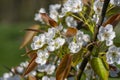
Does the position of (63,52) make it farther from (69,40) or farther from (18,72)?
(18,72)

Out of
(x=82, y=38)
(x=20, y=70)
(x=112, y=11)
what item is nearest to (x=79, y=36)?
(x=82, y=38)

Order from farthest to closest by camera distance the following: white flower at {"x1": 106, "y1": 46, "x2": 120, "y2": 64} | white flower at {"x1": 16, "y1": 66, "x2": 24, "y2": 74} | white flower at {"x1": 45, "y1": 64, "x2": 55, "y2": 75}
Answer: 1. white flower at {"x1": 16, "y1": 66, "x2": 24, "y2": 74}
2. white flower at {"x1": 45, "y1": 64, "x2": 55, "y2": 75}
3. white flower at {"x1": 106, "y1": 46, "x2": 120, "y2": 64}

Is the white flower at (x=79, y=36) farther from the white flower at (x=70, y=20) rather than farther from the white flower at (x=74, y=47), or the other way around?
the white flower at (x=70, y=20)

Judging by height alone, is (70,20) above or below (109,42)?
above

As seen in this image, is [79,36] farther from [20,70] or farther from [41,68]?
[20,70]

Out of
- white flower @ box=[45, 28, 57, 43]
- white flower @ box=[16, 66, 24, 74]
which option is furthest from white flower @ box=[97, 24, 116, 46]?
white flower @ box=[16, 66, 24, 74]

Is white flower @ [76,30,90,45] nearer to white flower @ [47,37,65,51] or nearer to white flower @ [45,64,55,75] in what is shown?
white flower @ [47,37,65,51]
